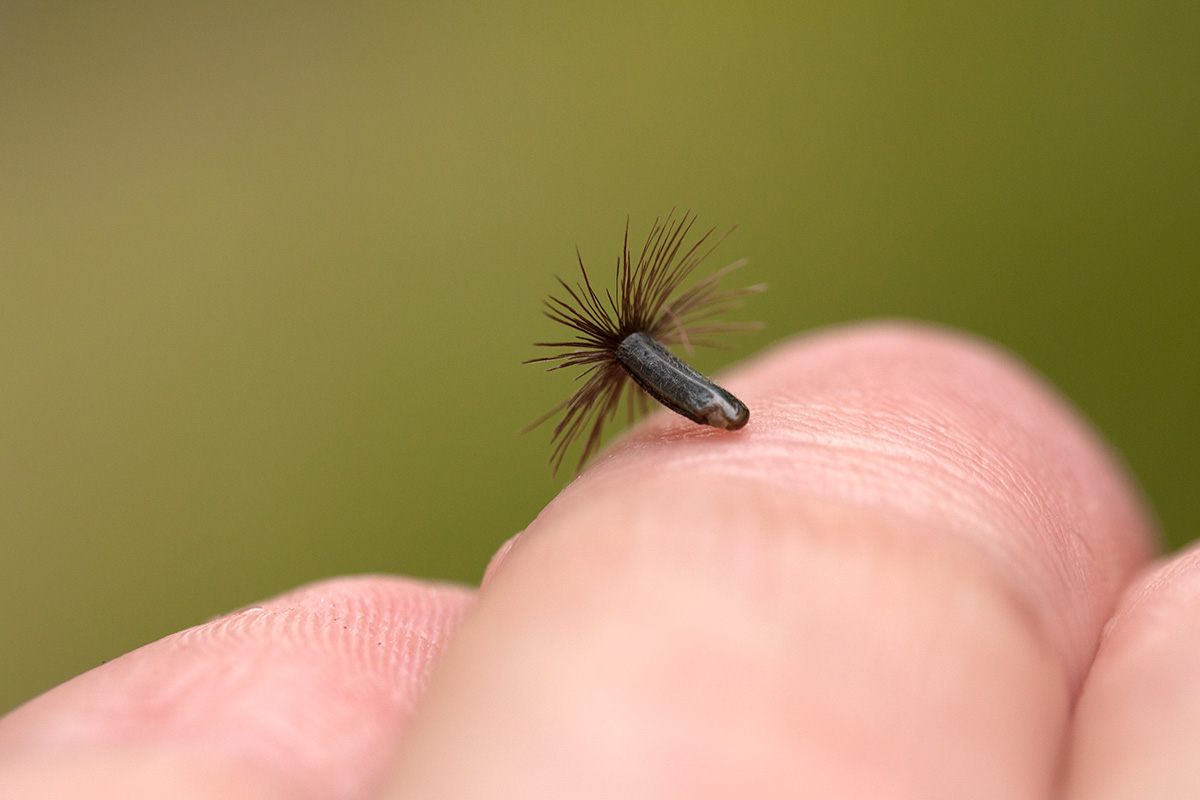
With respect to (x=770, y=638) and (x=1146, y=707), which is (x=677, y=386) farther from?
(x=1146, y=707)

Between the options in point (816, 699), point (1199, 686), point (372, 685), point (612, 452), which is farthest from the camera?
point (612, 452)

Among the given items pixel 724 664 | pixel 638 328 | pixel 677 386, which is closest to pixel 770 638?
pixel 724 664

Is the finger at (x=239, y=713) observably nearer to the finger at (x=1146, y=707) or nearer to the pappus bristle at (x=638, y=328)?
the pappus bristle at (x=638, y=328)

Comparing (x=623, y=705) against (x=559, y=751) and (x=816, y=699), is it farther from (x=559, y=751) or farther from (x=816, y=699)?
(x=816, y=699)

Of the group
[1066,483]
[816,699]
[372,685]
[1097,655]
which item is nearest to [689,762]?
[816,699]

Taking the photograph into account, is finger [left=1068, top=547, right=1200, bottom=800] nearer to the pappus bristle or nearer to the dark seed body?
the dark seed body

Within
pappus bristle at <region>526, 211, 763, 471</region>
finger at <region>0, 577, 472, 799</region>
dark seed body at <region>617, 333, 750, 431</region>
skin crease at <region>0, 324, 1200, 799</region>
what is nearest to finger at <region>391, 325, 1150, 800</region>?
skin crease at <region>0, 324, 1200, 799</region>

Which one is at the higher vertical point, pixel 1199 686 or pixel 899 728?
pixel 1199 686

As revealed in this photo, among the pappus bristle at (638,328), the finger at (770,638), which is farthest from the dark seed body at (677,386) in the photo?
the finger at (770,638)
